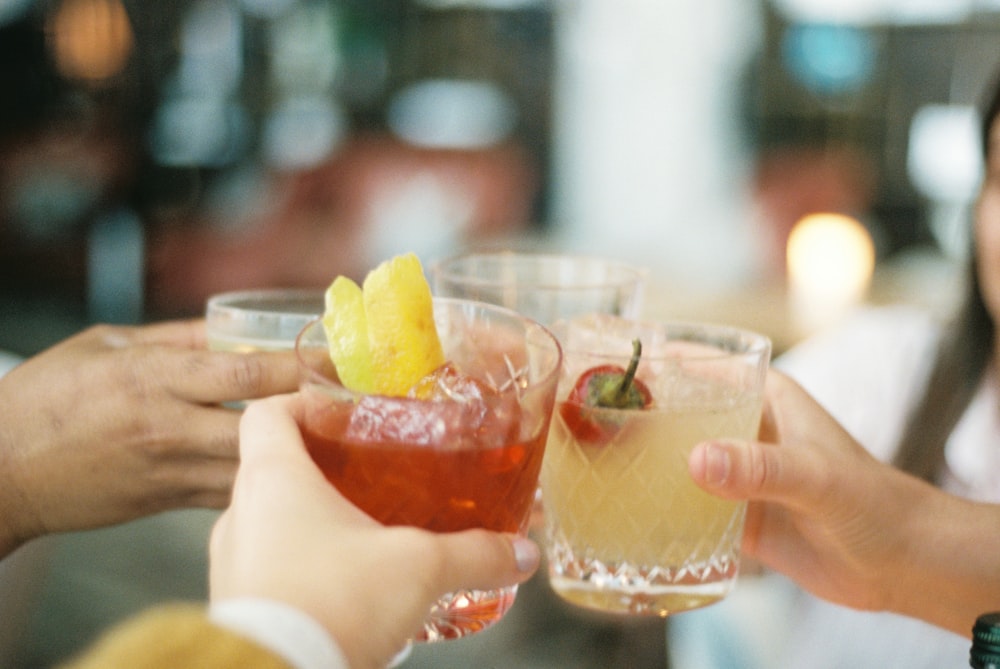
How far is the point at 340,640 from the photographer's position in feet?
2.26

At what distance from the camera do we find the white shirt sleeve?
633 mm

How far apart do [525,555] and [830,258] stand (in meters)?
3.95

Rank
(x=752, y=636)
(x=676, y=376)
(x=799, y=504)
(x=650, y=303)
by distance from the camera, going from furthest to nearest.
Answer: (x=650, y=303) → (x=752, y=636) → (x=799, y=504) → (x=676, y=376)

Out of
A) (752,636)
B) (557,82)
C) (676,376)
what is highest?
(557,82)

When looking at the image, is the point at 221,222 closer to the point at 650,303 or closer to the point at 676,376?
the point at 650,303

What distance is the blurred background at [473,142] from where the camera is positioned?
4.61m

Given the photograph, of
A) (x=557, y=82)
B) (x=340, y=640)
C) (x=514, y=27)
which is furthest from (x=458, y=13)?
(x=340, y=640)

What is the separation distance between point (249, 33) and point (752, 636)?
13.3ft

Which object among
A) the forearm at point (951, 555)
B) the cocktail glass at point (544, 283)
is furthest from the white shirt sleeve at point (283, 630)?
the forearm at point (951, 555)

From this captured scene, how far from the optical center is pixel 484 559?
808mm

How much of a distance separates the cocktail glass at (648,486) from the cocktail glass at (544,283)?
13 centimetres

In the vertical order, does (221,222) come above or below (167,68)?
below

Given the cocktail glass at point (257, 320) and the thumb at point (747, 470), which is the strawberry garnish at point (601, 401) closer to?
the thumb at point (747, 470)

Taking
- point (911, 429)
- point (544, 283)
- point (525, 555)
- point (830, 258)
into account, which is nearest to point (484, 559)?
point (525, 555)
